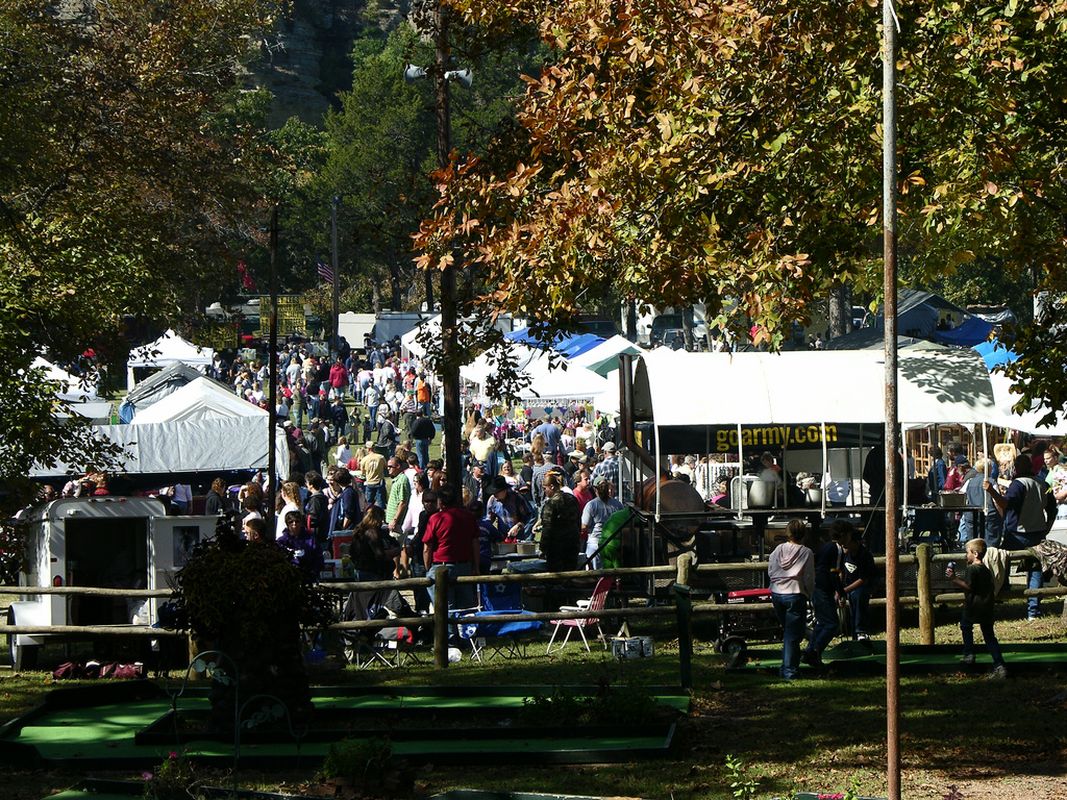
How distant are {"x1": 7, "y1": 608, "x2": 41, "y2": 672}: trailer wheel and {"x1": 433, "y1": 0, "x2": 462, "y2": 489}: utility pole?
15.8 feet

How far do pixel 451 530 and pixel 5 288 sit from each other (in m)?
5.13

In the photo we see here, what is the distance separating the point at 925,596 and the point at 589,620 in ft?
11.2

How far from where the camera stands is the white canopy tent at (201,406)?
26.7 m

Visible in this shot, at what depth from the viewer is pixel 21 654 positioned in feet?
52.0

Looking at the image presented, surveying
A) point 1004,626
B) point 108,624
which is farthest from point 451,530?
point 1004,626

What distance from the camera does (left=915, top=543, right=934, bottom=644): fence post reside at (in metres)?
15.3

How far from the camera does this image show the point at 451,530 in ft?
53.8

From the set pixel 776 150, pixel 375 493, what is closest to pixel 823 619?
pixel 776 150

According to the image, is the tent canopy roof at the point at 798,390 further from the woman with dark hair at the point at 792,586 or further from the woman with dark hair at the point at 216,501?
the woman with dark hair at the point at 216,501

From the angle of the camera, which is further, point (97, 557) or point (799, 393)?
point (799, 393)

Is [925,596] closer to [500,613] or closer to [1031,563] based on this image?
[1031,563]

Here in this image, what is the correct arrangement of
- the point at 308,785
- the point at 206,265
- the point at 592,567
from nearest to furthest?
the point at 308,785 < the point at 592,567 < the point at 206,265

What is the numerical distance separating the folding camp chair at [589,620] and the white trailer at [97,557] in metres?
3.77

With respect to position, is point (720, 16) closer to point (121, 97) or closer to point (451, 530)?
point (451, 530)
